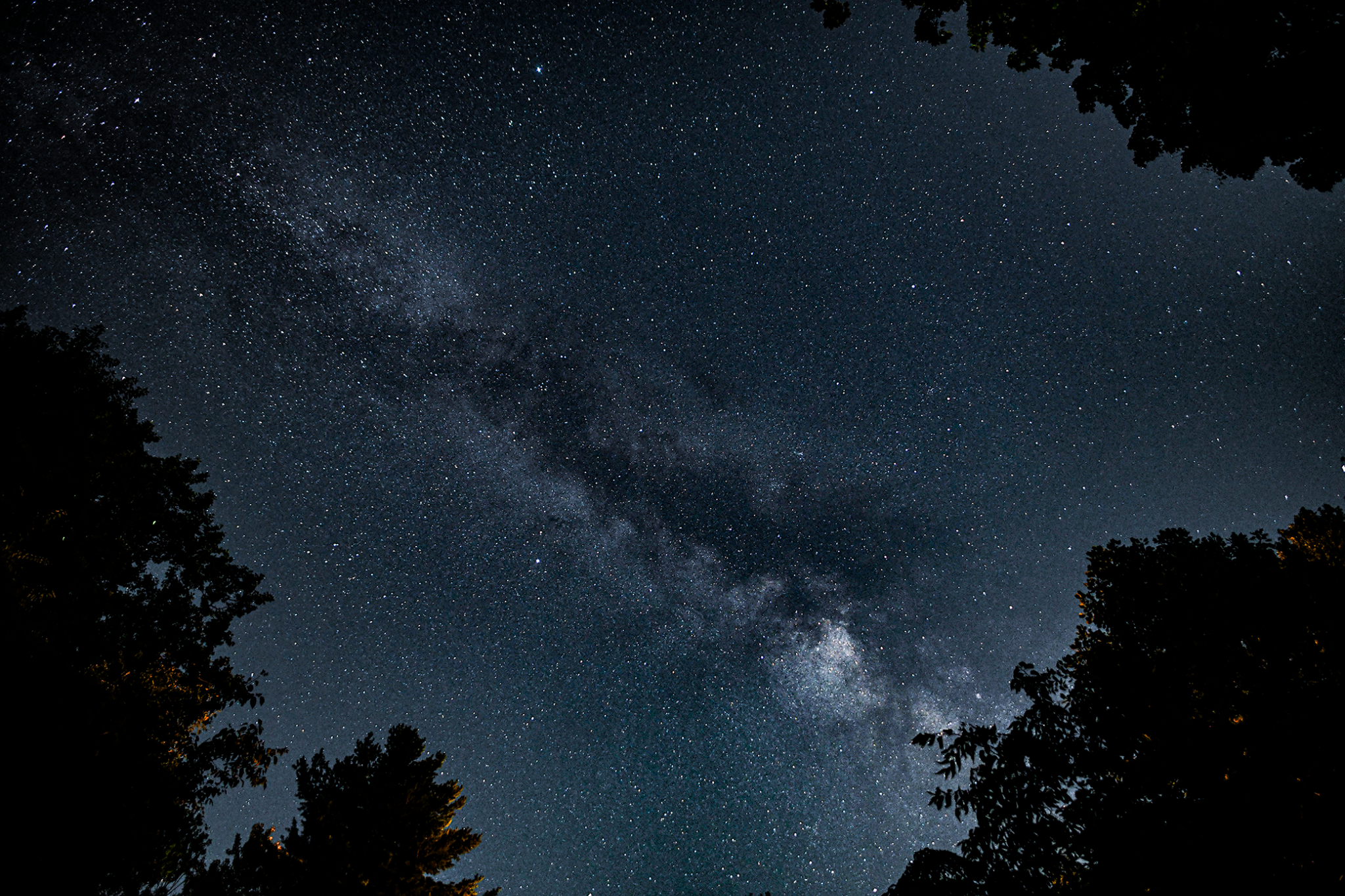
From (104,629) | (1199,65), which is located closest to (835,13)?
(1199,65)

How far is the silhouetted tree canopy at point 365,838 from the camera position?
34.1 feet

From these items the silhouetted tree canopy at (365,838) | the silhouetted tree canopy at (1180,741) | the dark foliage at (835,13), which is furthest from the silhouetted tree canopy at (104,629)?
the dark foliage at (835,13)

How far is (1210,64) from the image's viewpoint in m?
6.98

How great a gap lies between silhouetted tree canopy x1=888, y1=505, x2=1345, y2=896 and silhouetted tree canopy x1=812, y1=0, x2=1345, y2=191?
621 centimetres

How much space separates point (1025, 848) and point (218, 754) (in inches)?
576

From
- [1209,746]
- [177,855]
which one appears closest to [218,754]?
[177,855]

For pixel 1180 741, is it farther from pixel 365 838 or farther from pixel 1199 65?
pixel 365 838

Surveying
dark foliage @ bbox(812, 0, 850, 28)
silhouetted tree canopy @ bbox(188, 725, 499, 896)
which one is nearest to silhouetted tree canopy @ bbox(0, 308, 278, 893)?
silhouetted tree canopy @ bbox(188, 725, 499, 896)

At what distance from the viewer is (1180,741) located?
7.64 metres

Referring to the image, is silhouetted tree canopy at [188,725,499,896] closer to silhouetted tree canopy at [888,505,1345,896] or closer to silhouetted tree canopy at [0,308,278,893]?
silhouetted tree canopy at [0,308,278,893]

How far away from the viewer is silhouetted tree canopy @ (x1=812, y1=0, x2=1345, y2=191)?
247 inches

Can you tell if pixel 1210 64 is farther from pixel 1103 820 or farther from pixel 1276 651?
pixel 1103 820

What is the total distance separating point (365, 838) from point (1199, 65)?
66.9 feet

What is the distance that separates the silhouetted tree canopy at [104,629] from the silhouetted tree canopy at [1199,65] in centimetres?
1509
